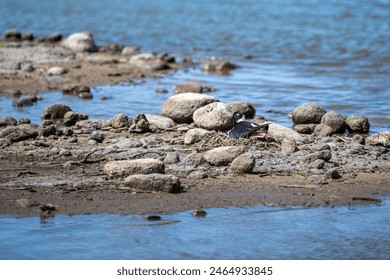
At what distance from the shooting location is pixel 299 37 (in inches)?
928

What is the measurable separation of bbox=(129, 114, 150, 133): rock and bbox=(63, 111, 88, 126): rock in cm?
122

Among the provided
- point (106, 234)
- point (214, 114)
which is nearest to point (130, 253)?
point (106, 234)

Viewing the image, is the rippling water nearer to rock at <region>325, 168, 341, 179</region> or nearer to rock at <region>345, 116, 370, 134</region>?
rock at <region>345, 116, 370, 134</region>

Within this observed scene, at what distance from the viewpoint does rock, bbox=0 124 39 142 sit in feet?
36.7

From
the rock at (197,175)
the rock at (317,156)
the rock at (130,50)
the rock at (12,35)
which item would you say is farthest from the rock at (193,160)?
the rock at (12,35)

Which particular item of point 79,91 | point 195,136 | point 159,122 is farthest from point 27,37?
point 195,136

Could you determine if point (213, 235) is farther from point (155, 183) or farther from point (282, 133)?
point (282, 133)

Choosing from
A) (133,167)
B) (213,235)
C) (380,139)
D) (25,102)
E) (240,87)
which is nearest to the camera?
(213,235)

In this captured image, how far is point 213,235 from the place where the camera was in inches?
313

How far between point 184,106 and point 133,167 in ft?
10.5

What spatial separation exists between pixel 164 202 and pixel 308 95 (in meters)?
7.46

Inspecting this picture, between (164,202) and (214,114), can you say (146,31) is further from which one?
(164,202)

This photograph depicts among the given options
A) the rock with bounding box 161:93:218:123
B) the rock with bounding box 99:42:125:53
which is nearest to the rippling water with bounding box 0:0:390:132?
the rock with bounding box 99:42:125:53

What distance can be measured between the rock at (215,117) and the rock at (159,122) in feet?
1.41
